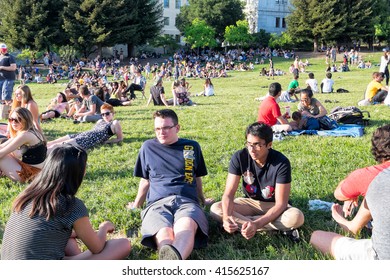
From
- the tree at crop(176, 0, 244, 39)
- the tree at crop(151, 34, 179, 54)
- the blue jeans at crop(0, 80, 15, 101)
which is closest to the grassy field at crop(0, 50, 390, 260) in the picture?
the blue jeans at crop(0, 80, 15, 101)

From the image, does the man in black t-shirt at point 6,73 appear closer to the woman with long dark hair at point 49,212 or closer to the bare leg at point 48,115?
the bare leg at point 48,115

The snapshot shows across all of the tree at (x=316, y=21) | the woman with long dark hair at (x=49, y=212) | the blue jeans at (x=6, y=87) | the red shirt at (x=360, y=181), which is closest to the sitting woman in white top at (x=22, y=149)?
the woman with long dark hair at (x=49, y=212)

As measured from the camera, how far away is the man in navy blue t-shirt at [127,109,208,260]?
377cm

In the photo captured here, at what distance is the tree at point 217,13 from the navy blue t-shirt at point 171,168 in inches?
2497

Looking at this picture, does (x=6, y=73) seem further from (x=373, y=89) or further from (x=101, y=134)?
(x=373, y=89)

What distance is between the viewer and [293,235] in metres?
4.01

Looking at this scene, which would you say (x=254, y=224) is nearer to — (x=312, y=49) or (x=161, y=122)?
(x=161, y=122)

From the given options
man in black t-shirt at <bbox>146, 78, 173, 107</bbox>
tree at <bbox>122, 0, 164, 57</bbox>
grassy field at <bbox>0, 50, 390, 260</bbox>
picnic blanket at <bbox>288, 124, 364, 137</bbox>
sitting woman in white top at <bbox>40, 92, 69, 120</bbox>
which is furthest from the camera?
tree at <bbox>122, 0, 164, 57</bbox>

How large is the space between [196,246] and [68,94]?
12.0 meters

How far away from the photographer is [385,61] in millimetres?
19359

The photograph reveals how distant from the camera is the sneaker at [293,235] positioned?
399cm

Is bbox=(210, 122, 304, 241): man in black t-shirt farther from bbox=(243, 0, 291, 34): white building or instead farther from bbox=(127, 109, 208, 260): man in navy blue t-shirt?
bbox=(243, 0, 291, 34): white building

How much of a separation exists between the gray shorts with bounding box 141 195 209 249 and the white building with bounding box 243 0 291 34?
245 ft
